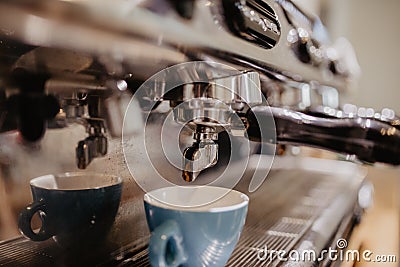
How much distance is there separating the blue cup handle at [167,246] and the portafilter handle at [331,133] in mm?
120

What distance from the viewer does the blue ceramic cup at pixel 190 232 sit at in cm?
30

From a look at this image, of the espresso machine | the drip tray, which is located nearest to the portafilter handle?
the espresso machine

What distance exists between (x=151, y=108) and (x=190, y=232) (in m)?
0.13

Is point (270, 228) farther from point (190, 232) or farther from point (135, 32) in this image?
point (135, 32)

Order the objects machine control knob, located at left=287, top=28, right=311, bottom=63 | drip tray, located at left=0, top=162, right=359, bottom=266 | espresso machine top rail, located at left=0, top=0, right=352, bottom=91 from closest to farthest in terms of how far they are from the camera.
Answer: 1. espresso machine top rail, located at left=0, top=0, right=352, bottom=91
2. drip tray, located at left=0, top=162, right=359, bottom=266
3. machine control knob, located at left=287, top=28, right=311, bottom=63

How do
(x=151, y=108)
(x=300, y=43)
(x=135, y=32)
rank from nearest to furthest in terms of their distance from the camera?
(x=135, y=32)
(x=151, y=108)
(x=300, y=43)

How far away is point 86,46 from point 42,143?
0.10 m

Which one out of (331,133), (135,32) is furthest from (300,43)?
(135,32)

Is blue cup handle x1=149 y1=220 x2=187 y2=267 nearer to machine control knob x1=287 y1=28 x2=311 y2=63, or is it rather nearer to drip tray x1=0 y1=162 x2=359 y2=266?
drip tray x1=0 y1=162 x2=359 y2=266

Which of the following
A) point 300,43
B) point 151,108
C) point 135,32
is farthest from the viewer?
point 300,43

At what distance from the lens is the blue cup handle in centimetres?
29

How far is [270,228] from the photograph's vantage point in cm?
50

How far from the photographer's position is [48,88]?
325 mm

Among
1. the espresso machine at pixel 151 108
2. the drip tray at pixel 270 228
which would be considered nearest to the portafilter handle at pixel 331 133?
the espresso machine at pixel 151 108
